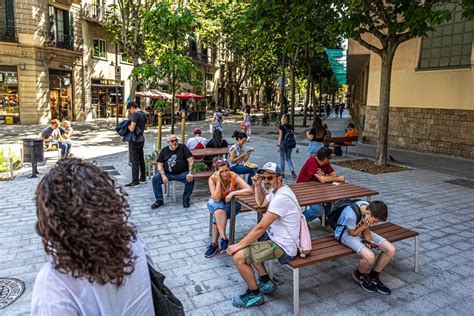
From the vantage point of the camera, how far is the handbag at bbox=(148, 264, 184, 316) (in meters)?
1.65

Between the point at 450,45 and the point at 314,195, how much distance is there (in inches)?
452

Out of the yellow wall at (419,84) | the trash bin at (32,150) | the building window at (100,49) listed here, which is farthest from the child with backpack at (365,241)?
the building window at (100,49)

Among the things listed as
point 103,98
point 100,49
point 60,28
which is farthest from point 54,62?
point 103,98

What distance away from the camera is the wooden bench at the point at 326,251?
11.4 feet

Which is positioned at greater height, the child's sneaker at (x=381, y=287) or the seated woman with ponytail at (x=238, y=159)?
the seated woman with ponytail at (x=238, y=159)

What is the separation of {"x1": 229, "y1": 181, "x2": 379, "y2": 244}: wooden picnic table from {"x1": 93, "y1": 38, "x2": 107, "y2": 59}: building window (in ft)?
86.6

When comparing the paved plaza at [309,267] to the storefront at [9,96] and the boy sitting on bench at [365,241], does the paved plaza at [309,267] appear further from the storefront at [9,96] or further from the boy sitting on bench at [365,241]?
the storefront at [9,96]

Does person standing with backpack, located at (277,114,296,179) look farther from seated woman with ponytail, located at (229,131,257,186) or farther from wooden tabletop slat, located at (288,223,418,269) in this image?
wooden tabletop slat, located at (288,223,418,269)

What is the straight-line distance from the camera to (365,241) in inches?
159

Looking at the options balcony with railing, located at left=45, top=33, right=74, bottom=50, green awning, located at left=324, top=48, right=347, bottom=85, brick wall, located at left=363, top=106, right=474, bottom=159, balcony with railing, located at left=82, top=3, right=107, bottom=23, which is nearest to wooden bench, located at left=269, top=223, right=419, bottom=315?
brick wall, located at left=363, top=106, right=474, bottom=159

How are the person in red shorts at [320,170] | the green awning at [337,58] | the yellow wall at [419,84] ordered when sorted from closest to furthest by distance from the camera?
the person in red shorts at [320,170] < the yellow wall at [419,84] < the green awning at [337,58]

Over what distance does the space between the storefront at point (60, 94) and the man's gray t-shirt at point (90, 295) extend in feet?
85.1

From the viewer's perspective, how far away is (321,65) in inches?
1150

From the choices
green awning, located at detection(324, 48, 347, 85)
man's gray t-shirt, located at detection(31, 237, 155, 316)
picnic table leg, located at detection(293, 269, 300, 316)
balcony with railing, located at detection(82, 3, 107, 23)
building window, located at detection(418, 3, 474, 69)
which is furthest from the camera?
balcony with railing, located at detection(82, 3, 107, 23)
